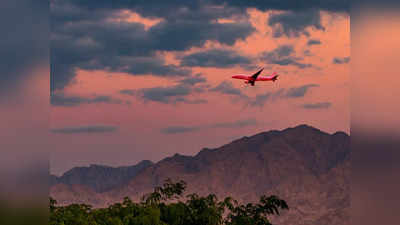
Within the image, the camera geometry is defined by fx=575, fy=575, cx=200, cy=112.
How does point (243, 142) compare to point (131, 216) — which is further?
point (243, 142)

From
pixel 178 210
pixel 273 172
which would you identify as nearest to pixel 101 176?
pixel 273 172

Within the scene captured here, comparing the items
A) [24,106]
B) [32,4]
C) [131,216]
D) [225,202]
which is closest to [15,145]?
[24,106]

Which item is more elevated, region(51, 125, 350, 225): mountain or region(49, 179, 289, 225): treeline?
region(51, 125, 350, 225): mountain

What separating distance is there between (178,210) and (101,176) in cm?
2021

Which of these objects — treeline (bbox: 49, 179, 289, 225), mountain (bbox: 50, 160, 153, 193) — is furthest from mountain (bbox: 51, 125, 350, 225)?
treeline (bbox: 49, 179, 289, 225)

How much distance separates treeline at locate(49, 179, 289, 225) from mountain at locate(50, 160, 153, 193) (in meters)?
18.6

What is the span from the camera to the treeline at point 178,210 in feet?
24.0

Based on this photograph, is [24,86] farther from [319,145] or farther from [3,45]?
[319,145]

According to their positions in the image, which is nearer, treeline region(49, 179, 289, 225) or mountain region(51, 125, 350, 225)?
treeline region(49, 179, 289, 225)

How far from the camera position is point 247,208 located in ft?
26.6

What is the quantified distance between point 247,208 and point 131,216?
69.4 inches

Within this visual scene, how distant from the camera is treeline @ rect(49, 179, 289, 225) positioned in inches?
288

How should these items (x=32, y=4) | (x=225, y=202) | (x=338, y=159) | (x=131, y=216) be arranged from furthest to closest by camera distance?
1. (x=338, y=159)
2. (x=225, y=202)
3. (x=131, y=216)
4. (x=32, y=4)

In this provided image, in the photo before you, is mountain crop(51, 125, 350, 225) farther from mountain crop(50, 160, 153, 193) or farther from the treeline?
the treeline
